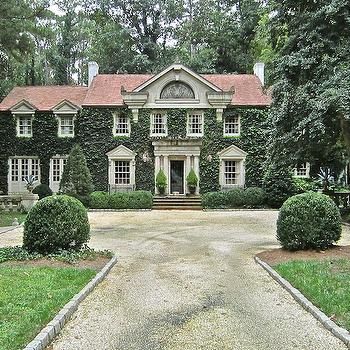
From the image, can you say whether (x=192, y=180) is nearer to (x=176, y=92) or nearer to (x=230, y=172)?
(x=230, y=172)

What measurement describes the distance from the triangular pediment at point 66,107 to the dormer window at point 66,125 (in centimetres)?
37

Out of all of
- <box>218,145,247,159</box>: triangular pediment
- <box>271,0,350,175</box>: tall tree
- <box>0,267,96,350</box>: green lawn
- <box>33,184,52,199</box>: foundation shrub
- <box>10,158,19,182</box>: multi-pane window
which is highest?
<box>271,0,350,175</box>: tall tree

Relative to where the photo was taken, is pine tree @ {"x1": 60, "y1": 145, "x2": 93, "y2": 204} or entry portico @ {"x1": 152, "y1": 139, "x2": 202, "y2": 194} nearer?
pine tree @ {"x1": 60, "y1": 145, "x2": 93, "y2": 204}

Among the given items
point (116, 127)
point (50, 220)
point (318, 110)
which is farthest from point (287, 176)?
point (50, 220)

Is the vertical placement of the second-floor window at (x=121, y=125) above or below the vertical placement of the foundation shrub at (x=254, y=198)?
above

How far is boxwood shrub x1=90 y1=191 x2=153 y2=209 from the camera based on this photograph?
2811cm

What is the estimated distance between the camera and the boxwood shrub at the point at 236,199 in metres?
28.5

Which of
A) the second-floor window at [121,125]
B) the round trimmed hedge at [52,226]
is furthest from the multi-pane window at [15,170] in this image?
the round trimmed hedge at [52,226]

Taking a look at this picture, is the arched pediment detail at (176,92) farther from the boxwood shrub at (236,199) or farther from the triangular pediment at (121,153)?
the boxwood shrub at (236,199)

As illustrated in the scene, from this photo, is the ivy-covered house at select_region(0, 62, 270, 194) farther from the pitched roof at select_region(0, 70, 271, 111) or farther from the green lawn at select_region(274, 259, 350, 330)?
the green lawn at select_region(274, 259, 350, 330)

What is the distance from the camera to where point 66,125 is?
32.9m

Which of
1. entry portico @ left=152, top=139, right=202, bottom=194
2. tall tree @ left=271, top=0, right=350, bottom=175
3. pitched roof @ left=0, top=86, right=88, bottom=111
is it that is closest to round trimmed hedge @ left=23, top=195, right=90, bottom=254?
tall tree @ left=271, top=0, right=350, bottom=175

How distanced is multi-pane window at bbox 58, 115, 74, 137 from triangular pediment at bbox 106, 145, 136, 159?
3388mm

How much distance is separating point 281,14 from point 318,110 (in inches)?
174
